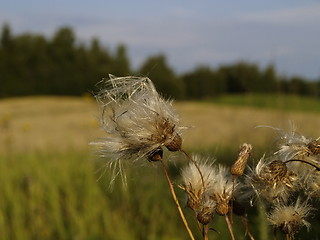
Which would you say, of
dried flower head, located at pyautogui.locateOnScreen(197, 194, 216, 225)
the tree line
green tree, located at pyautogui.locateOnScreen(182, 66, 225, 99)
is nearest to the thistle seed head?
dried flower head, located at pyautogui.locateOnScreen(197, 194, 216, 225)

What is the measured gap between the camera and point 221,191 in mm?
904

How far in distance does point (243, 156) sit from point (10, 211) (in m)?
3.64

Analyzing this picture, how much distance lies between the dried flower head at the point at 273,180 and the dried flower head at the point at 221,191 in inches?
1.6

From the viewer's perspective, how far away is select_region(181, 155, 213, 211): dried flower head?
88cm

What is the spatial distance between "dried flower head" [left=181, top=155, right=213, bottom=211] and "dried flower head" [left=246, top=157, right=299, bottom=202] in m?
0.08

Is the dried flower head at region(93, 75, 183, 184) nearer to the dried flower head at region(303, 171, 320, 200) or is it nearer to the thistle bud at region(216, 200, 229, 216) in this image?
the thistle bud at region(216, 200, 229, 216)

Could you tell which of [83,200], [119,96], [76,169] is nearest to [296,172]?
[119,96]

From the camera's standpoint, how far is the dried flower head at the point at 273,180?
0.83 metres

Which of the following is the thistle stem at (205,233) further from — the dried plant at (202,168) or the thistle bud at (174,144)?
the thistle bud at (174,144)

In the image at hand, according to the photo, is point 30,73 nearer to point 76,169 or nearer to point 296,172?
point 76,169

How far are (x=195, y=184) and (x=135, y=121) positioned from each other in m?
0.15

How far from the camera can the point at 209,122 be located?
53.1 feet

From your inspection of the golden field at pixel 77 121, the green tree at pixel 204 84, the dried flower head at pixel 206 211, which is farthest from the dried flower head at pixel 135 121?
the green tree at pixel 204 84

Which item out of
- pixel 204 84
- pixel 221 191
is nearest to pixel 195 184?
pixel 221 191
